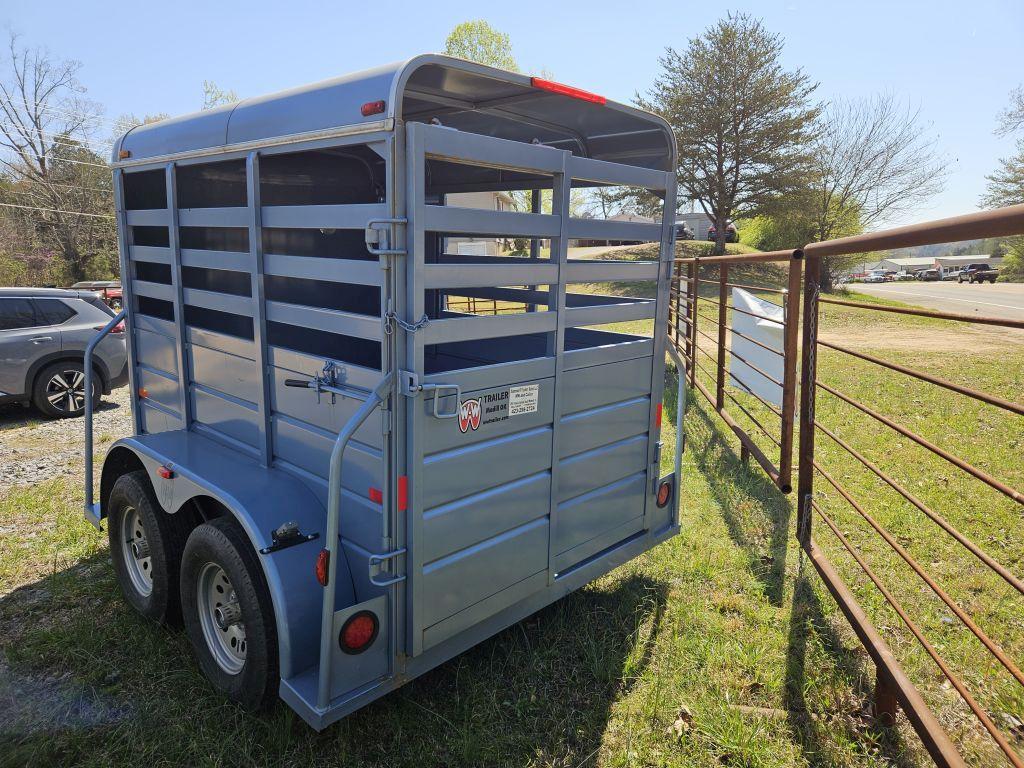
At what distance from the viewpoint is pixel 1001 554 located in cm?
443

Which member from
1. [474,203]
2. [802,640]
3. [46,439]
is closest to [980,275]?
[474,203]

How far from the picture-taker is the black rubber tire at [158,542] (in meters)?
3.63

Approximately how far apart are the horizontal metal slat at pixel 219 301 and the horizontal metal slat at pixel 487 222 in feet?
3.96

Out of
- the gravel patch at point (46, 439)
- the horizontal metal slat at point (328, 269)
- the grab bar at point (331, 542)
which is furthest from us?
the gravel patch at point (46, 439)

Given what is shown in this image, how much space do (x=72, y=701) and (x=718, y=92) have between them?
33.5 metres

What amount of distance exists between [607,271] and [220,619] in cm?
249

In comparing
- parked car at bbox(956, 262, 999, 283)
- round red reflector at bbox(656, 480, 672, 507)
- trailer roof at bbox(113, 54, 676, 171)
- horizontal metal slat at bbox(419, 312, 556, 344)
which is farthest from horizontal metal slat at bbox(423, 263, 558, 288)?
parked car at bbox(956, 262, 999, 283)

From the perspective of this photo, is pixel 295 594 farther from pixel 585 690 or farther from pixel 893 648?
pixel 893 648

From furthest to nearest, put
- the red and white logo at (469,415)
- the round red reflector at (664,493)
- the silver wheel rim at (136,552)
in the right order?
the round red reflector at (664,493), the silver wheel rim at (136,552), the red and white logo at (469,415)

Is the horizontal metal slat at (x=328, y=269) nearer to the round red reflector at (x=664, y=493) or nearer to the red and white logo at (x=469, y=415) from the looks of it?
the red and white logo at (x=469, y=415)

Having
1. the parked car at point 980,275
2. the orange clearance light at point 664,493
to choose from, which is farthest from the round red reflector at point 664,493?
the parked car at point 980,275

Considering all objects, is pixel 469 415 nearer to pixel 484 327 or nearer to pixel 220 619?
pixel 484 327

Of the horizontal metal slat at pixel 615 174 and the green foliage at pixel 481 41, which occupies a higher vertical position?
the green foliage at pixel 481 41

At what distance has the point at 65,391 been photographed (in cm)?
863
